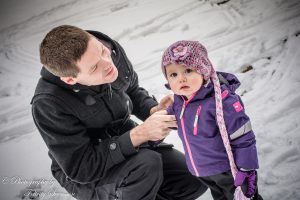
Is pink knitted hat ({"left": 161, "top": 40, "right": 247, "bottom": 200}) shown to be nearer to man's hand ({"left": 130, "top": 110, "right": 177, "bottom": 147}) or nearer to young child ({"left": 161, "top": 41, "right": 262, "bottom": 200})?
young child ({"left": 161, "top": 41, "right": 262, "bottom": 200})

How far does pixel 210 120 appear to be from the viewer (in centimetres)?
136

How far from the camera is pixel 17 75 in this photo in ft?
13.8

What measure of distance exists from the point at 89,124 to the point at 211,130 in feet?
2.25

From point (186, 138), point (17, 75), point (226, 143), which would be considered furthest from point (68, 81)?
point (17, 75)

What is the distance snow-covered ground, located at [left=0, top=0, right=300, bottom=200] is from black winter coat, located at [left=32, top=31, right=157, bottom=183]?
77 centimetres

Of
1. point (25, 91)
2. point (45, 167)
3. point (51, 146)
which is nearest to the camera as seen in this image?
point (51, 146)

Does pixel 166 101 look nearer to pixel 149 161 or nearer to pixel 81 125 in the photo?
pixel 149 161

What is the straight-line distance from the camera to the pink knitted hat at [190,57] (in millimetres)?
1293

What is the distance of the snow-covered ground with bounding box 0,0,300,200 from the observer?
2.04m

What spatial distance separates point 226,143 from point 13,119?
2.92 m

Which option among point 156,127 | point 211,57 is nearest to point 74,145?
point 156,127

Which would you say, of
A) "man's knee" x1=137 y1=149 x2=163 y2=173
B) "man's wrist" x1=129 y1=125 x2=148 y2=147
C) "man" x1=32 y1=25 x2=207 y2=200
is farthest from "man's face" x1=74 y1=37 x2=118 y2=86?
"man's knee" x1=137 y1=149 x2=163 y2=173

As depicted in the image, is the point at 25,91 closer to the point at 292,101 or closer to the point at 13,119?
the point at 13,119

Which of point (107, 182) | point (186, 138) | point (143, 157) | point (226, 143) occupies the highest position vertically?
point (226, 143)
